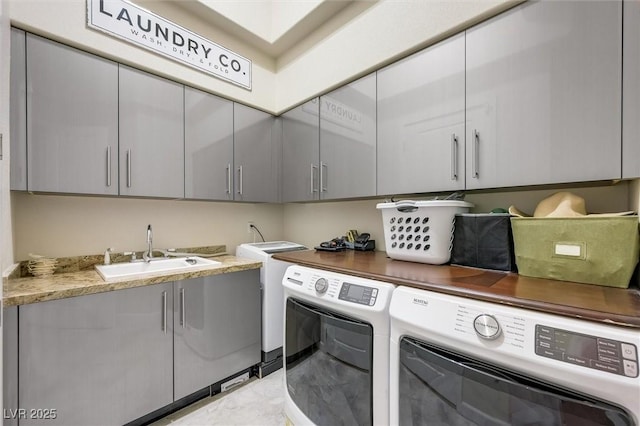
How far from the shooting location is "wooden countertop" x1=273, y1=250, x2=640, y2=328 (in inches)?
28.9

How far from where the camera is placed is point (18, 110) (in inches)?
56.1

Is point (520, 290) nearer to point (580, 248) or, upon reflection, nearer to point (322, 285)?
point (580, 248)

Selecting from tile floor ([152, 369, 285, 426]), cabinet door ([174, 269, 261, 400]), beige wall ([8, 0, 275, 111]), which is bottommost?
tile floor ([152, 369, 285, 426])

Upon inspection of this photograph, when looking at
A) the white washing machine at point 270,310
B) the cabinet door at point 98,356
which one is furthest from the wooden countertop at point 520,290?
the cabinet door at point 98,356

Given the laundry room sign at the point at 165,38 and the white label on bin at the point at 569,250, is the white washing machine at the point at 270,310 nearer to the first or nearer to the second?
the laundry room sign at the point at 165,38

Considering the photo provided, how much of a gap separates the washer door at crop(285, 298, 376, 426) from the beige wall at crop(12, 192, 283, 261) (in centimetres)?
134

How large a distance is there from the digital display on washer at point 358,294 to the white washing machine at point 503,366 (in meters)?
0.10

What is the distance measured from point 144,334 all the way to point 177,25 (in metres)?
2.17

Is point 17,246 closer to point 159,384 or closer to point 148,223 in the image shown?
point 148,223

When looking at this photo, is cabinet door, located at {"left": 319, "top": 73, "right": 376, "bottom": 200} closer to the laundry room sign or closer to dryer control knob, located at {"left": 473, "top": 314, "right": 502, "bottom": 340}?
the laundry room sign

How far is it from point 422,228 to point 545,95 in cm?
80

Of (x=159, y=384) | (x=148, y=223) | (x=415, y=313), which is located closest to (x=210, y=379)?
(x=159, y=384)

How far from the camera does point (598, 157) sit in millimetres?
1071

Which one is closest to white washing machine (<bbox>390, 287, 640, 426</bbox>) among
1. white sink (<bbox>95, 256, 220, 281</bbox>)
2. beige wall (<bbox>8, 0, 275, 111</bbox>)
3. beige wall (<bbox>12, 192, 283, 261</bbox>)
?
white sink (<bbox>95, 256, 220, 281</bbox>)
